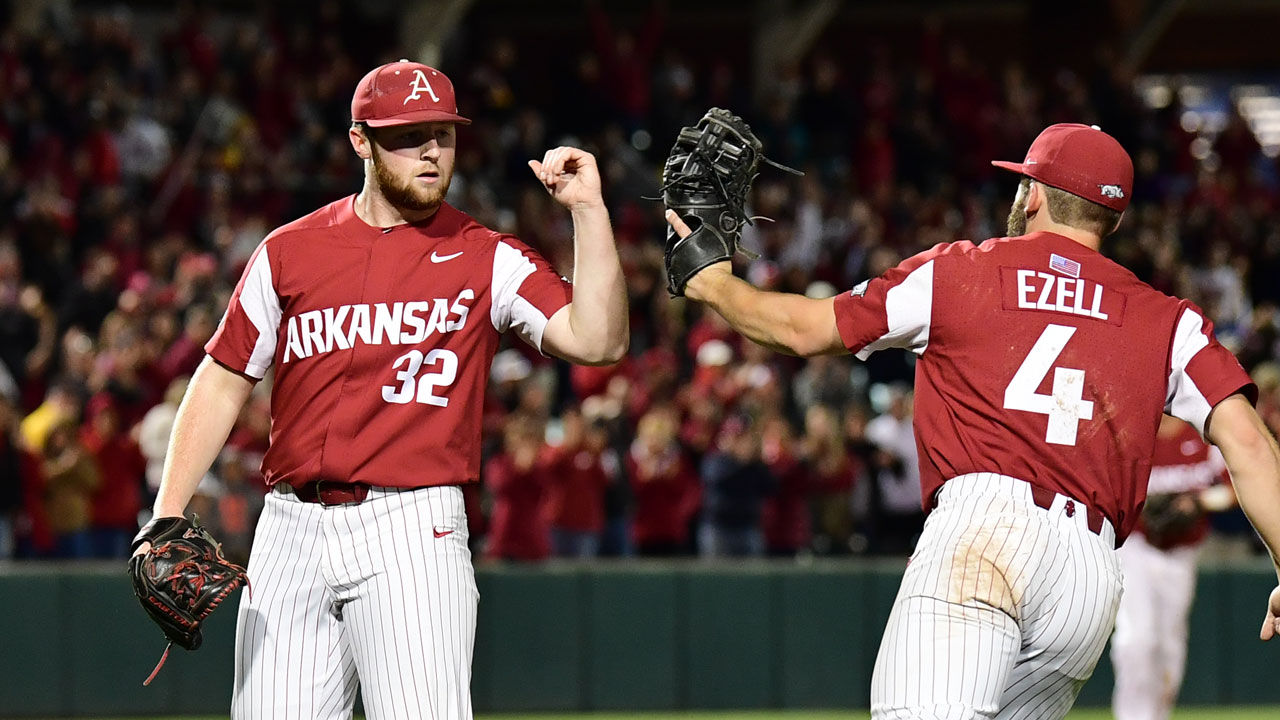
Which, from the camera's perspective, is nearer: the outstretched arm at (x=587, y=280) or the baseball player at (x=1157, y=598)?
the outstretched arm at (x=587, y=280)

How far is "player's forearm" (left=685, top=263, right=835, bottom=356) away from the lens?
454cm

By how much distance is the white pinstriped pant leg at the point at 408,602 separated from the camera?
439cm

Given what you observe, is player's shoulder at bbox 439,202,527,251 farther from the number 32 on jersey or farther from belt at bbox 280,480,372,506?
belt at bbox 280,480,372,506

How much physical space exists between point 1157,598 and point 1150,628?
0.18 meters

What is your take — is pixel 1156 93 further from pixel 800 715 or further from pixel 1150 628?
pixel 1150 628

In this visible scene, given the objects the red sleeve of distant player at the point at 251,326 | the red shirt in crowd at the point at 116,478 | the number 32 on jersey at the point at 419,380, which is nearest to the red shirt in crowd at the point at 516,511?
the red shirt in crowd at the point at 116,478

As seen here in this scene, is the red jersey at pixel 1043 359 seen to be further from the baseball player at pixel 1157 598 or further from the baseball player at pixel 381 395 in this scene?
the baseball player at pixel 1157 598

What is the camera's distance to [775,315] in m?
4.59

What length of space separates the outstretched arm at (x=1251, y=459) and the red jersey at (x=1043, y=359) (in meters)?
0.05

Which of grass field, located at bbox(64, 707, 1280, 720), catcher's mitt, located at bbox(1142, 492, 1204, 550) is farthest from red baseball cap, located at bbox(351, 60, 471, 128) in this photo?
grass field, located at bbox(64, 707, 1280, 720)

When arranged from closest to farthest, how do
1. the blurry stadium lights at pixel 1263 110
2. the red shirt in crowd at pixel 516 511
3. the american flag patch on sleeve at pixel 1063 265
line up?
the american flag patch on sleeve at pixel 1063 265, the red shirt in crowd at pixel 516 511, the blurry stadium lights at pixel 1263 110

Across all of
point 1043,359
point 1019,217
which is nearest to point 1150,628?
point 1019,217

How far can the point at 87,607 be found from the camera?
447 inches

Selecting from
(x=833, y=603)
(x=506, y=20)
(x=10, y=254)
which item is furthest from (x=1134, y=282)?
(x=506, y=20)
